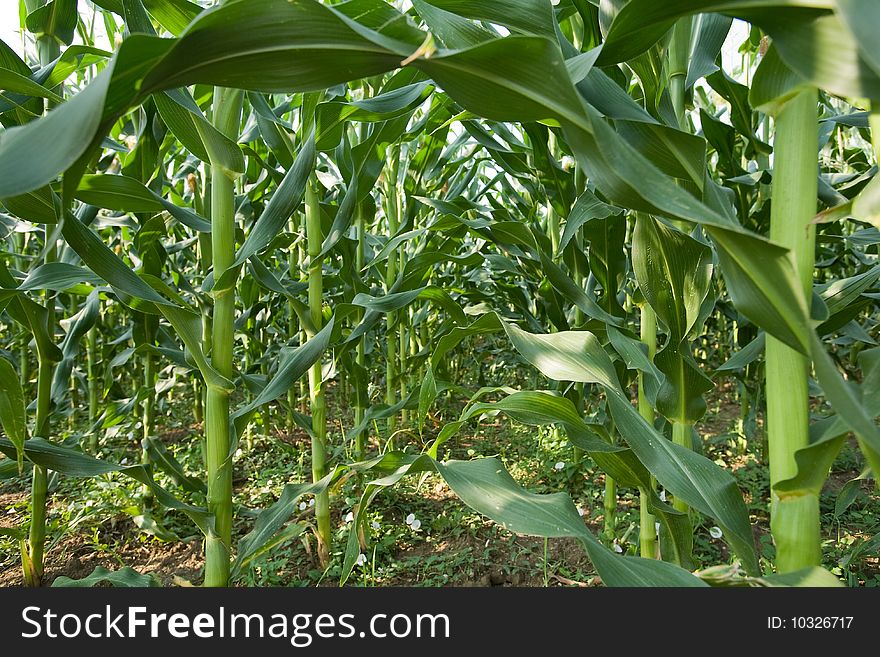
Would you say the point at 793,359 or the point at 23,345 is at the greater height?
the point at 23,345

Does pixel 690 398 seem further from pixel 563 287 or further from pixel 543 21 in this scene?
pixel 543 21

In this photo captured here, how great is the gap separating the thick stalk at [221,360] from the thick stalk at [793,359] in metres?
1.14

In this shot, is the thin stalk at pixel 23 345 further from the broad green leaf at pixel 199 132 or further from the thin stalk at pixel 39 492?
the broad green leaf at pixel 199 132

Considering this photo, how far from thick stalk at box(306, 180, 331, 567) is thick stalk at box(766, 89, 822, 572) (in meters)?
1.52

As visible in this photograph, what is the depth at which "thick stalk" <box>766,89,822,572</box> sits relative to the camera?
2.22 feet

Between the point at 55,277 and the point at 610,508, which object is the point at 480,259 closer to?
the point at 610,508

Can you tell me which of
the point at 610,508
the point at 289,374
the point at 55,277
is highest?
the point at 55,277

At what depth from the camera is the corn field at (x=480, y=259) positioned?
0.56 m

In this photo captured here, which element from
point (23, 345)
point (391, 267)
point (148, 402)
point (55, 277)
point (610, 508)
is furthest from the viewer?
point (23, 345)

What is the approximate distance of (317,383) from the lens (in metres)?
2.10

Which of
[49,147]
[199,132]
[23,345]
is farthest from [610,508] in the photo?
[23,345]

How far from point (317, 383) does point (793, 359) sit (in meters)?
1.68

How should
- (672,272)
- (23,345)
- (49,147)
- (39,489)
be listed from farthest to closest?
(23,345)
(39,489)
(672,272)
(49,147)
